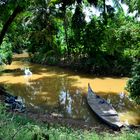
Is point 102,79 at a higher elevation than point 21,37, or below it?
below

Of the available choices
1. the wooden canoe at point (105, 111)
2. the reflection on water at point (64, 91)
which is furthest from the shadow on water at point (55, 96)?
the wooden canoe at point (105, 111)

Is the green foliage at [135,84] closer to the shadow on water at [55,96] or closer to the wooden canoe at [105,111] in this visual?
the wooden canoe at [105,111]

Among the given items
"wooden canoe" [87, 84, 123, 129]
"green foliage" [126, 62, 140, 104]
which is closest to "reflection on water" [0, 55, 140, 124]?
"wooden canoe" [87, 84, 123, 129]

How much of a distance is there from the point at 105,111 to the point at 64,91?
6606mm

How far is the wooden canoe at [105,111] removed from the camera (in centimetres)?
1392

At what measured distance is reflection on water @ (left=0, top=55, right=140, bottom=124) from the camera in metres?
16.9

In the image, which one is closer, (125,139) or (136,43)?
(125,139)

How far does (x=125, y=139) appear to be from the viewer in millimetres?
5629

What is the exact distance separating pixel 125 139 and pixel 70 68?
24774mm

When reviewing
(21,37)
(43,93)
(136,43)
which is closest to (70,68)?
(21,37)

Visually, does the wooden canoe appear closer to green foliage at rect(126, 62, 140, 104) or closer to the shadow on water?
the shadow on water

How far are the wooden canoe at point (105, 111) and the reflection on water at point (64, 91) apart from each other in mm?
339

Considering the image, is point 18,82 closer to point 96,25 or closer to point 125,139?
point 96,25

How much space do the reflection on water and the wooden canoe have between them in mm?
339
